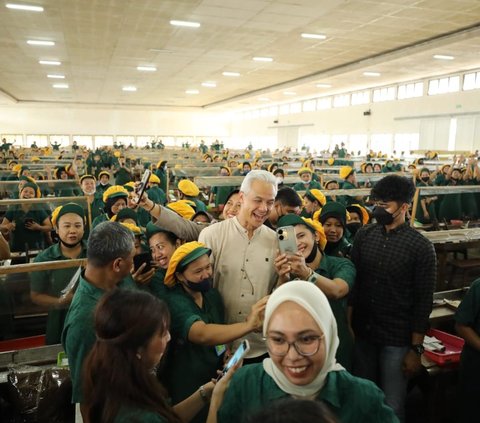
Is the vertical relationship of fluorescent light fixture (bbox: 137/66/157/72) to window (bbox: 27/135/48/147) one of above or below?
above

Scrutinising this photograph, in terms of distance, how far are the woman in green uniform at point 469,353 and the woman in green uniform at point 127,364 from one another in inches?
76.0

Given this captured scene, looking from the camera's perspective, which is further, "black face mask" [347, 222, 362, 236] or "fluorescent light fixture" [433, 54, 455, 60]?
"fluorescent light fixture" [433, 54, 455, 60]

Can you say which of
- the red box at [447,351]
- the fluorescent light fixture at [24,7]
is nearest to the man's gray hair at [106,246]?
the red box at [447,351]

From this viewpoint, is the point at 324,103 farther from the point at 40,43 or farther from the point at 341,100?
the point at 40,43

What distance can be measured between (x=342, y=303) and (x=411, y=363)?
24.0 inches

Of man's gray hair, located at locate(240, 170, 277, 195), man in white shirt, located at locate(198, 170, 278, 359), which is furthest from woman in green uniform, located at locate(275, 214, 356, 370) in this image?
man's gray hair, located at locate(240, 170, 277, 195)

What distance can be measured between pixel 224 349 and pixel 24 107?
38.5m

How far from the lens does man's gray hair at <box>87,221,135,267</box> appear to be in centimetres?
223

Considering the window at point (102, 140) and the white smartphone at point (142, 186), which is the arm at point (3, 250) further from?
the window at point (102, 140)

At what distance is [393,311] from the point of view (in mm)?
2885

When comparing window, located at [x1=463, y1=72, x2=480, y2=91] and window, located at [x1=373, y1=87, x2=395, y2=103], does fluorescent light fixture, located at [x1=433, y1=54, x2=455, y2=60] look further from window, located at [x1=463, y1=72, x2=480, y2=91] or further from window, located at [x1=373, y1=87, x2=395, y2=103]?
window, located at [x1=373, y1=87, x2=395, y2=103]

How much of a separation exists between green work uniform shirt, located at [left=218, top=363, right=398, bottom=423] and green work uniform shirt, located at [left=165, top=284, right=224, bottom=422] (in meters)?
0.64

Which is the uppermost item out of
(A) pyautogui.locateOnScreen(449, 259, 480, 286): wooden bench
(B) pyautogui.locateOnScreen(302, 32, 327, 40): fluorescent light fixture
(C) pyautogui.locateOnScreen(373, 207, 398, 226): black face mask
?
(B) pyautogui.locateOnScreen(302, 32, 327, 40): fluorescent light fixture

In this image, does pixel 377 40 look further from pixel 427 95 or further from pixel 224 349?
pixel 224 349
